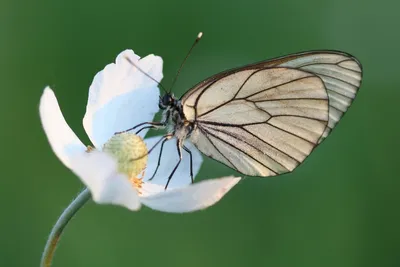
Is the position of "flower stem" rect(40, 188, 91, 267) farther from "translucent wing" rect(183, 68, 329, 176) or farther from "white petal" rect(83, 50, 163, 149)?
"translucent wing" rect(183, 68, 329, 176)

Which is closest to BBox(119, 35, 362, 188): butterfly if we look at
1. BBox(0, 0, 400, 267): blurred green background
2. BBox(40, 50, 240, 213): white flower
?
BBox(40, 50, 240, 213): white flower

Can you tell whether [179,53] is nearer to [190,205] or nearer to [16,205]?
[16,205]

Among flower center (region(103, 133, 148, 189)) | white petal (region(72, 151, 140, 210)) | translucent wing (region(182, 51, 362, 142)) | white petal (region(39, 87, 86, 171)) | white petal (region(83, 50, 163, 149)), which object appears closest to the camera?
white petal (region(72, 151, 140, 210))

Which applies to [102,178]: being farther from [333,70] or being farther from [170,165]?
[333,70]

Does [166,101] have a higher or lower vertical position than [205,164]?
higher

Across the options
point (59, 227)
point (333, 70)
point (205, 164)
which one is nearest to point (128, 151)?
point (59, 227)

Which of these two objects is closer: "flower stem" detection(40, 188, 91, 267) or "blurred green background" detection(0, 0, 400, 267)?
"flower stem" detection(40, 188, 91, 267)

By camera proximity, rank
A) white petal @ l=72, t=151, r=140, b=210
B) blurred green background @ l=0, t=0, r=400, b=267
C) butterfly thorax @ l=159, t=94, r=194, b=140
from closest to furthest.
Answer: white petal @ l=72, t=151, r=140, b=210 → butterfly thorax @ l=159, t=94, r=194, b=140 → blurred green background @ l=0, t=0, r=400, b=267

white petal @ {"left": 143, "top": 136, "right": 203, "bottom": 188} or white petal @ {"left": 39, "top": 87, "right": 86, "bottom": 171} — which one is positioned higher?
white petal @ {"left": 39, "top": 87, "right": 86, "bottom": 171}
